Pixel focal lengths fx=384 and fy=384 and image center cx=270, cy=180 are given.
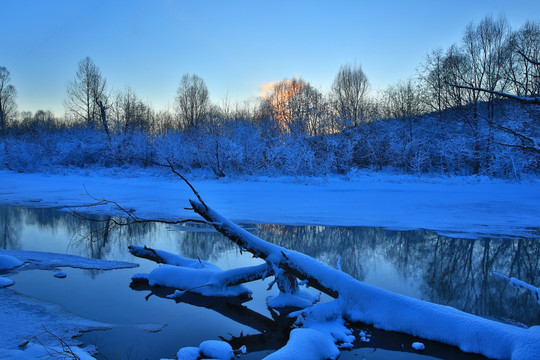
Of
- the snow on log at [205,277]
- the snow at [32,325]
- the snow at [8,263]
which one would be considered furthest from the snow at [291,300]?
the snow at [8,263]

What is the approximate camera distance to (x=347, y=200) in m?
15.3

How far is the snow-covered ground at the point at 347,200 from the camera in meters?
11.1

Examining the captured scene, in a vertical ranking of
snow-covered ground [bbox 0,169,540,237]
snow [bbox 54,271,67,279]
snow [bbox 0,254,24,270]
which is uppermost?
snow-covered ground [bbox 0,169,540,237]

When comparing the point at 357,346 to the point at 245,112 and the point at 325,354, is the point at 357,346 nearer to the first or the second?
the point at 325,354

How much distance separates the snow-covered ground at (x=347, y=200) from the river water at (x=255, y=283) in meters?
1.15

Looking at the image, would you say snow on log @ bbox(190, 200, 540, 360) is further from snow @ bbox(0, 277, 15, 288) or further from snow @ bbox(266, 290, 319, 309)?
snow @ bbox(0, 277, 15, 288)

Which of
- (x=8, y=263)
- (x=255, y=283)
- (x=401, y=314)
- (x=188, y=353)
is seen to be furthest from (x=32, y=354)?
(x=8, y=263)

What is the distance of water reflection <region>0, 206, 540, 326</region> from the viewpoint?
18.9 ft

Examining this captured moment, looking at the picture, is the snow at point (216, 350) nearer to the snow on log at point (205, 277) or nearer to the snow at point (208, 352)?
the snow at point (208, 352)

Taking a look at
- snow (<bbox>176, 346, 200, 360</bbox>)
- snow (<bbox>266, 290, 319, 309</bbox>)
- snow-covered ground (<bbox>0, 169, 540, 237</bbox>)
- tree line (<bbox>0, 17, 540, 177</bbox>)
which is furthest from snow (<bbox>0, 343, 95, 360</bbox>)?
tree line (<bbox>0, 17, 540, 177</bbox>)

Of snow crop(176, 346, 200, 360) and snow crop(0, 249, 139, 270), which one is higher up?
snow crop(0, 249, 139, 270)

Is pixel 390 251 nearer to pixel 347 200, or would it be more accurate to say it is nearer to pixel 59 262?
pixel 59 262

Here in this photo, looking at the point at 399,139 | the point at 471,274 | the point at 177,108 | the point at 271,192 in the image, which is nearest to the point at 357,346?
the point at 471,274

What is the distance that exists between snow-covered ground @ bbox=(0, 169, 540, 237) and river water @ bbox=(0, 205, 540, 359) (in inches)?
45.1
